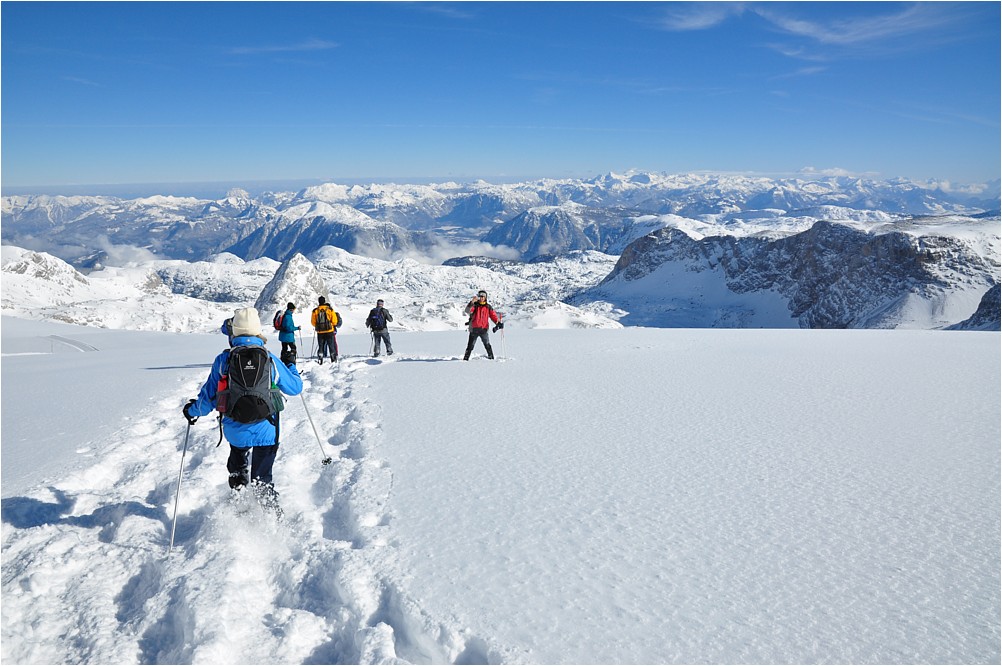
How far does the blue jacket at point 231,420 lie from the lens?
589 cm

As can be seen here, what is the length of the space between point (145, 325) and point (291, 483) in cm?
10869

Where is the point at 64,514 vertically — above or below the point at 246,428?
below

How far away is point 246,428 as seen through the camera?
589cm

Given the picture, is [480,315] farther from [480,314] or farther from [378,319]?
[378,319]

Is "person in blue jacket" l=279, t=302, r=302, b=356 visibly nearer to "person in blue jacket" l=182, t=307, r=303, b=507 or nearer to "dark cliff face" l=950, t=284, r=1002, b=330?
"person in blue jacket" l=182, t=307, r=303, b=507

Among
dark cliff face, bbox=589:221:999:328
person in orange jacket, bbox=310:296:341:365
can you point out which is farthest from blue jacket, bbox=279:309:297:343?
dark cliff face, bbox=589:221:999:328

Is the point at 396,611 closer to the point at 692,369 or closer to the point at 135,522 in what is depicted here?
the point at 135,522

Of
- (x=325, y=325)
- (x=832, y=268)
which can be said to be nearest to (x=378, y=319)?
(x=325, y=325)

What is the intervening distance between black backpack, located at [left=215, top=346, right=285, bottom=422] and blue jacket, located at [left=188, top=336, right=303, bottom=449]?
0.14 m

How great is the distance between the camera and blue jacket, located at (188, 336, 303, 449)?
232 inches

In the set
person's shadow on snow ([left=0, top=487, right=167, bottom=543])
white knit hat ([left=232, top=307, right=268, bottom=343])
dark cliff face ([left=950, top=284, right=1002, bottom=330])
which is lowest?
dark cliff face ([left=950, top=284, right=1002, bottom=330])

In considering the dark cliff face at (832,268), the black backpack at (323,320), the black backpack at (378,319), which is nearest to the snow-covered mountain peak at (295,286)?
the dark cliff face at (832,268)

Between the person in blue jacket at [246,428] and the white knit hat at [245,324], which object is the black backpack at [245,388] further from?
the white knit hat at [245,324]

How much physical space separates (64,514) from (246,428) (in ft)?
7.25
